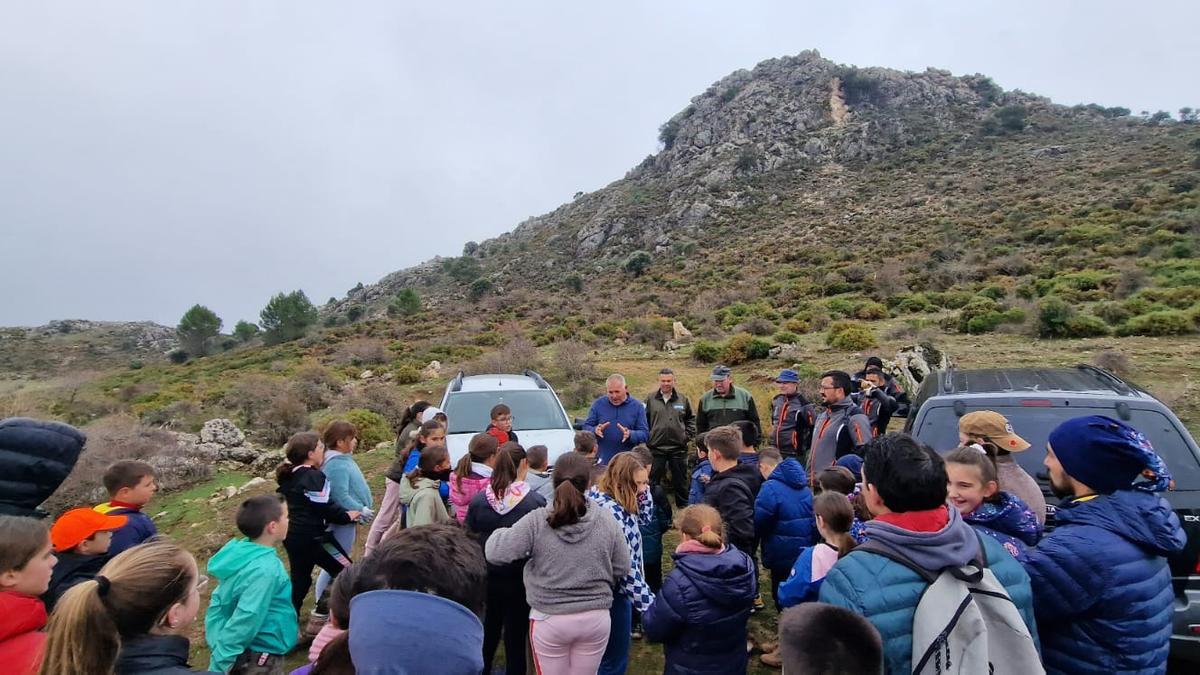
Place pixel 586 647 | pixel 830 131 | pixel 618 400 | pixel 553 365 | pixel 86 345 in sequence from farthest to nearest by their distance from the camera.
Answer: pixel 830 131 < pixel 86 345 < pixel 553 365 < pixel 618 400 < pixel 586 647

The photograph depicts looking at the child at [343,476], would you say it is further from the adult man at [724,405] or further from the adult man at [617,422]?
the adult man at [724,405]

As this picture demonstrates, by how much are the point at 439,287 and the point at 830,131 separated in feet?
140

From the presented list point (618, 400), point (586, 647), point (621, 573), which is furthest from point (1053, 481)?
point (618, 400)

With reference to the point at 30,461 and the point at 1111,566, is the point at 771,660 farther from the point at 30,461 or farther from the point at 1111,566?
the point at 30,461

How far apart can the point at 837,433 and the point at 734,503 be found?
1.81 metres

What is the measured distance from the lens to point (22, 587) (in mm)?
1904

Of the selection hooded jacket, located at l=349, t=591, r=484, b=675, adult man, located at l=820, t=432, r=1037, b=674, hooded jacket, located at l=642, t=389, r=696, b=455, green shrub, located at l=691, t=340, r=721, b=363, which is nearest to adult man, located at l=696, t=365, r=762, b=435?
hooded jacket, located at l=642, t=389, r=696, b=455

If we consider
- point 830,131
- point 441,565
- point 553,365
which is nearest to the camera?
point 441,565

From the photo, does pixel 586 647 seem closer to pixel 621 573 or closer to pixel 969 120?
pixel 621 573

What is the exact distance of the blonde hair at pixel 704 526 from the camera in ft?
8.09

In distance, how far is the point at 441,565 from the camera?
5.24 feet

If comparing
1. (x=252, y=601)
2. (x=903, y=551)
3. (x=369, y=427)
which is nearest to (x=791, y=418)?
(x=903, y=551)

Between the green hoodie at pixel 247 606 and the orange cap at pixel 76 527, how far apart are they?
482 mm

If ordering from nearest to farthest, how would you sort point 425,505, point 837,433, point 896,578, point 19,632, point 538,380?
point 896,578, point 19,632, point 425,505, point 837,433, point 538,380
